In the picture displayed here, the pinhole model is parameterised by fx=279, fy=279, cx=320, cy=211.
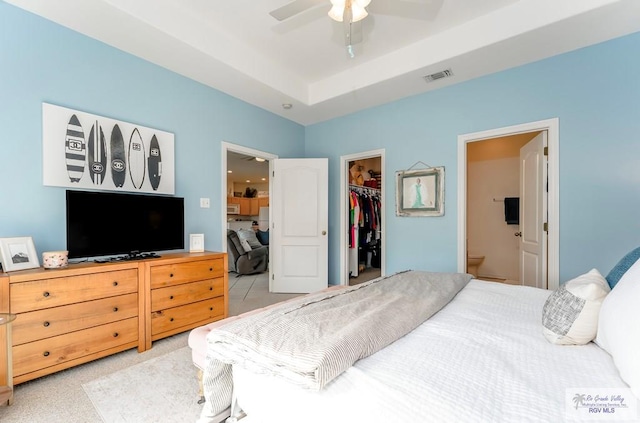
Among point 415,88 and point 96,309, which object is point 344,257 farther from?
point 96,309

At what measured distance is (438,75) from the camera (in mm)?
3006

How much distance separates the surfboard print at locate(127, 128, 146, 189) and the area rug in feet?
5.20

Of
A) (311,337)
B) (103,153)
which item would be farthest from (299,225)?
(311,337)

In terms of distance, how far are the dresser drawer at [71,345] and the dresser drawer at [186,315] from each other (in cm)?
16

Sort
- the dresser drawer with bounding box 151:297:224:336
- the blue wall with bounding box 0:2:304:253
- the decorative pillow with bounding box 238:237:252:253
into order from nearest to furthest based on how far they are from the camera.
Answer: the blue wall with bounding box 0:2:304:253 < the dresser drawer with bounding box 151:297:224:336 < the decorative pillow with bounding box 238:237:252:253

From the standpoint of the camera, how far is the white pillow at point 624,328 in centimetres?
80

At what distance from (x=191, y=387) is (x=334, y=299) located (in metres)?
1.15

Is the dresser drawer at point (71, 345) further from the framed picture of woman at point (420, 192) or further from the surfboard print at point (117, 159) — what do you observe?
the framed picture of woman at point (420, 192)

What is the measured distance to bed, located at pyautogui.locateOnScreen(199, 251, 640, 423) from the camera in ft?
2.43

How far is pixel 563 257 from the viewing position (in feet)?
8.50

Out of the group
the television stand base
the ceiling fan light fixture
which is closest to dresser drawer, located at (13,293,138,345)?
the television stand base

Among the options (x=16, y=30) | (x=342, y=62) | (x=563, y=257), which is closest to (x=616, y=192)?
(x=563, y=257)

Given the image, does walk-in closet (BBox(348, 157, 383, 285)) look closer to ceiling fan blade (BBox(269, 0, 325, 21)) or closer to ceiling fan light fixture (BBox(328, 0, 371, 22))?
ceiling fan light fixture (BBox(328, 0, 371, 22))

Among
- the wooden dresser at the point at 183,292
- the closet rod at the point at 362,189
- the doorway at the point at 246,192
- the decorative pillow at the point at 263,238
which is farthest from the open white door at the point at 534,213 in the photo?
the doorway at the point at 246,192
